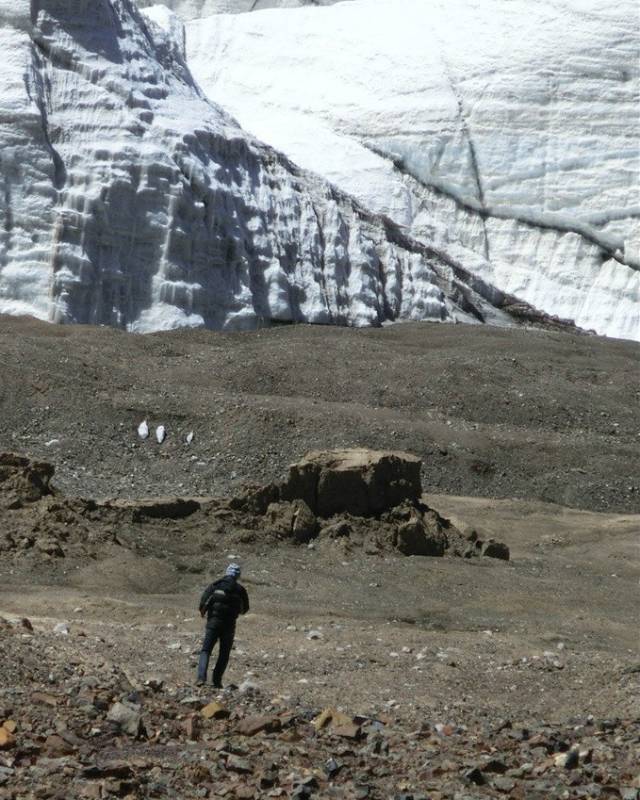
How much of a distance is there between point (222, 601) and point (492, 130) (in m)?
55.0

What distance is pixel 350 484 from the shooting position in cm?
2244

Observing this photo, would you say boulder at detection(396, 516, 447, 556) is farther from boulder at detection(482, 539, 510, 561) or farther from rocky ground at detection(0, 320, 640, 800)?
boulder at detection(482, 539, 510, 561)

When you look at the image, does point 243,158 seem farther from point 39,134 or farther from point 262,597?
point 262,597

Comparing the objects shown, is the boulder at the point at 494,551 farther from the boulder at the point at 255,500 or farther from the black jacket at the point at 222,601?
the black jacket at the point at 222,601

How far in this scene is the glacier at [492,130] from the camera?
6088 cm

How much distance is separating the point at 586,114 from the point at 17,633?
2177 inches

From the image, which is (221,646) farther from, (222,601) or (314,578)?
(314,578)

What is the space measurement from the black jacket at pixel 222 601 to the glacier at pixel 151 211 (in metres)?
30.1

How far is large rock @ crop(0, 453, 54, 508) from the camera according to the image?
2006 centimetres

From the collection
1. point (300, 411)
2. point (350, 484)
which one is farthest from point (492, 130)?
point (350, 484)

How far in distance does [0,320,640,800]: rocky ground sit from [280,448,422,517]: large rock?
272 mm

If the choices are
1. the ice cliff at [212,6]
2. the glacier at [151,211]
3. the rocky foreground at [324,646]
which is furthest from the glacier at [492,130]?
the rocky foreground at [324,646]

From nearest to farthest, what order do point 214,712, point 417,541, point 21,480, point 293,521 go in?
point 214,712 → point 21,480 → point 293,521 → point 417,541

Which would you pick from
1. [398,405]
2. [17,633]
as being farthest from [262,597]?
[398,405]
